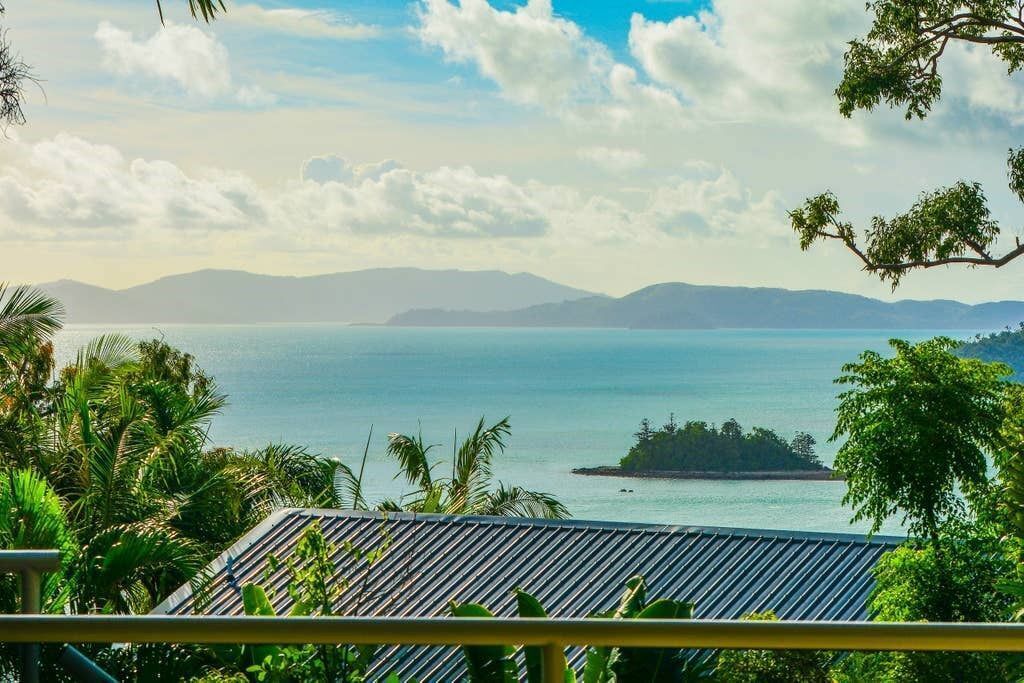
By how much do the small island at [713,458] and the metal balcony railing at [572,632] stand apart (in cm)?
8456

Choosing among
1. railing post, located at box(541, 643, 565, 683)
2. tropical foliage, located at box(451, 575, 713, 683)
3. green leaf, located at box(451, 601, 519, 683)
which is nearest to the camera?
railing post, located at box(541, 643, 565, 683)

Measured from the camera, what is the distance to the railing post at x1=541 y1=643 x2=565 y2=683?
2621mm

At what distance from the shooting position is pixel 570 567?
17266 mm

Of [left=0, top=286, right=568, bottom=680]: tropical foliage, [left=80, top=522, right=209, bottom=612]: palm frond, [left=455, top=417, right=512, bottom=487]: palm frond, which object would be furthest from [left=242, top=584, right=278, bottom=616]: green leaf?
[left=455, top=417, right=512, bottom=487]: palm frond

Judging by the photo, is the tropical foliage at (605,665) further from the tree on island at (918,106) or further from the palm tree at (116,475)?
the tree on island at (918,106)

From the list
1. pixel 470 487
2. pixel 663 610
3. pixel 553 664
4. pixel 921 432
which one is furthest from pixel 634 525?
pixel 553 664

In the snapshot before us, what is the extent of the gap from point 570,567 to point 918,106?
7605 mm

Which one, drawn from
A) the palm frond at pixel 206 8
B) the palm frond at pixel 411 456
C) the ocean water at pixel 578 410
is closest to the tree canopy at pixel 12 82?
the palm frond at pixel 206 8

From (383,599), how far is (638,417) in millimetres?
115180

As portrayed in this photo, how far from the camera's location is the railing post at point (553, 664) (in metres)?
2.62

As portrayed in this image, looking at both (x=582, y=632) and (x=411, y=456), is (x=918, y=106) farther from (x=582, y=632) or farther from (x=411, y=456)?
(x=582, y=632)

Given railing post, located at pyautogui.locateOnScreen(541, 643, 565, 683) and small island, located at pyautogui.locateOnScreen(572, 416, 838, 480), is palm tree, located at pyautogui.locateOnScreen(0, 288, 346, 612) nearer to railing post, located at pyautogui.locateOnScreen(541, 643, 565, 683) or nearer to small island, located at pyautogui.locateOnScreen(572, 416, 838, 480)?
railing post, located at pyautogui.locateOnScreen(541, 643, 565, 683)

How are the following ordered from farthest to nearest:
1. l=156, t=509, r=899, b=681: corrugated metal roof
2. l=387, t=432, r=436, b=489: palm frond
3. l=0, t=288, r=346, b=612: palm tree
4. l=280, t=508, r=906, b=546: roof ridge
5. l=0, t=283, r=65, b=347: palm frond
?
l=387, t=432, r=436, b=489: palm frond
l=0, t=283, r=65, b=347: palm frond
l=280, t=508, r=906, b=546: roof ridge
l=156, t=509, r=899, b=681: corrugated metal roof
l=0, t=288, r=346, b=612: palm tree

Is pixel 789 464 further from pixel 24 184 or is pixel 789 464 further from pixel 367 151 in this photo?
pixel 367 151
